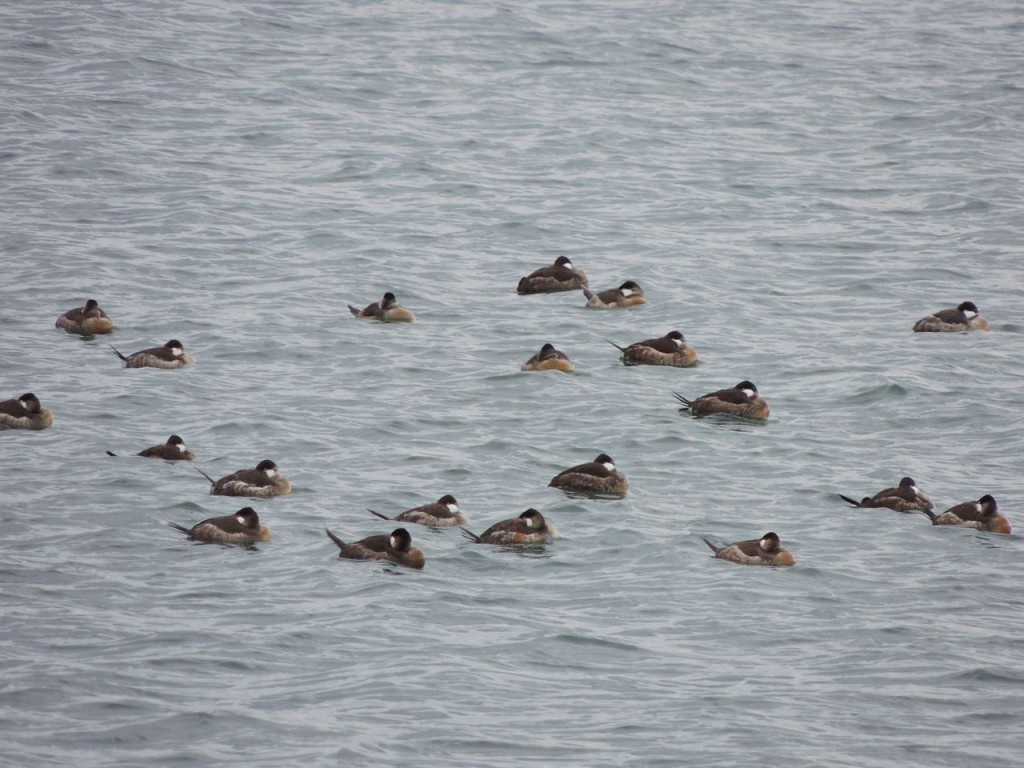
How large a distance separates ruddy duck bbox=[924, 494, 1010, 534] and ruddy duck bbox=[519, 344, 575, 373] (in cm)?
732

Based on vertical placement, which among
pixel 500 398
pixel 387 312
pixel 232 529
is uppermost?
pixel 232 529

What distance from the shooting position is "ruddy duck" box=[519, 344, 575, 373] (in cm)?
2523

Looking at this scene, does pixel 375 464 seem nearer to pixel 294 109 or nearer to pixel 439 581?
pixel 439 581

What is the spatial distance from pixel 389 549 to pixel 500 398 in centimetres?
716

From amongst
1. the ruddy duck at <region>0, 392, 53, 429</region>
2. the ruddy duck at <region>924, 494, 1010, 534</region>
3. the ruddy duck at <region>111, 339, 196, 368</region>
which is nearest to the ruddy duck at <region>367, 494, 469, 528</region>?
the ruddy duck at <region>924, 494, 1010, 534</region>

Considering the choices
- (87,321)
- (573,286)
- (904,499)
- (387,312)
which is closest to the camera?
(904,499)

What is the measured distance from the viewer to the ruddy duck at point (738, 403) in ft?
76.5

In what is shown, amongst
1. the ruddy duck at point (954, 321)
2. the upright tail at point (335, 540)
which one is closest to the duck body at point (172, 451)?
the upright tail at point (335, 540)

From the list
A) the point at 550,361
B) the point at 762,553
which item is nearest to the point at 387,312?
the point at 550,361

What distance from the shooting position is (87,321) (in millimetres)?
26094

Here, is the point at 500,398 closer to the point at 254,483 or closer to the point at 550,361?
the point at 550,361

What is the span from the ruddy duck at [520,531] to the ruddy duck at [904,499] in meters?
4.22

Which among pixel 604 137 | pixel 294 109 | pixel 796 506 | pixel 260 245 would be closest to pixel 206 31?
pixel 294 109

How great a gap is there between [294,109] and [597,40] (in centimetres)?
1362
